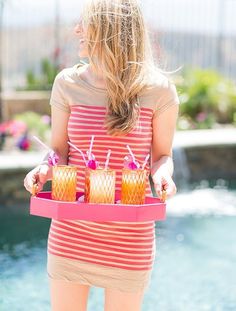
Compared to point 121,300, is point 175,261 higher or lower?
lower

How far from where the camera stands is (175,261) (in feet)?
16.1

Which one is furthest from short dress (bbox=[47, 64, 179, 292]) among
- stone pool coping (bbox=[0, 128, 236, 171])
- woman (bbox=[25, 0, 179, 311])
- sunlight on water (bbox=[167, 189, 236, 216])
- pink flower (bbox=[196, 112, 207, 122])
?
pink flower (bbox=[196, 112, 207, 122])

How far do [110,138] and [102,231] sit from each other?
251 mm

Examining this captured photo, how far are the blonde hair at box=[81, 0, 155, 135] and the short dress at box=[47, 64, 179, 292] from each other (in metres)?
0.03

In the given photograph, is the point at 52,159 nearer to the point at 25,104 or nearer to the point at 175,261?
the point at 175,261

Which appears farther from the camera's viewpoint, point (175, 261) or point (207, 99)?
point (207, 99)

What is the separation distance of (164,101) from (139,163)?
19 centimetres

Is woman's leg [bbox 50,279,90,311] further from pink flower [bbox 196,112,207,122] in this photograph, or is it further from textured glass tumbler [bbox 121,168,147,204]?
pink flower [bbox 196,112,207,122]

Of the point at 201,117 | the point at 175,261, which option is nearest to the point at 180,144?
the point at 201,117

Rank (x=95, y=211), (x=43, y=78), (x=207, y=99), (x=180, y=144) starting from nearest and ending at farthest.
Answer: (x=95, y=211), (x=180, y=144), (x=207, y=99), (x=43, y=78)

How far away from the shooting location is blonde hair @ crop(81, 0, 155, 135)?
6.45 feet

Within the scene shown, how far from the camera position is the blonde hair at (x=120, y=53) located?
6.45 feet

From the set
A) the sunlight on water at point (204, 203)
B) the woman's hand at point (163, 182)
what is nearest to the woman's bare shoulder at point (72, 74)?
the woman's hand at point (163, 182)

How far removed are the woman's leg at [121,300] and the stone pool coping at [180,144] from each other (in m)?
4.10
